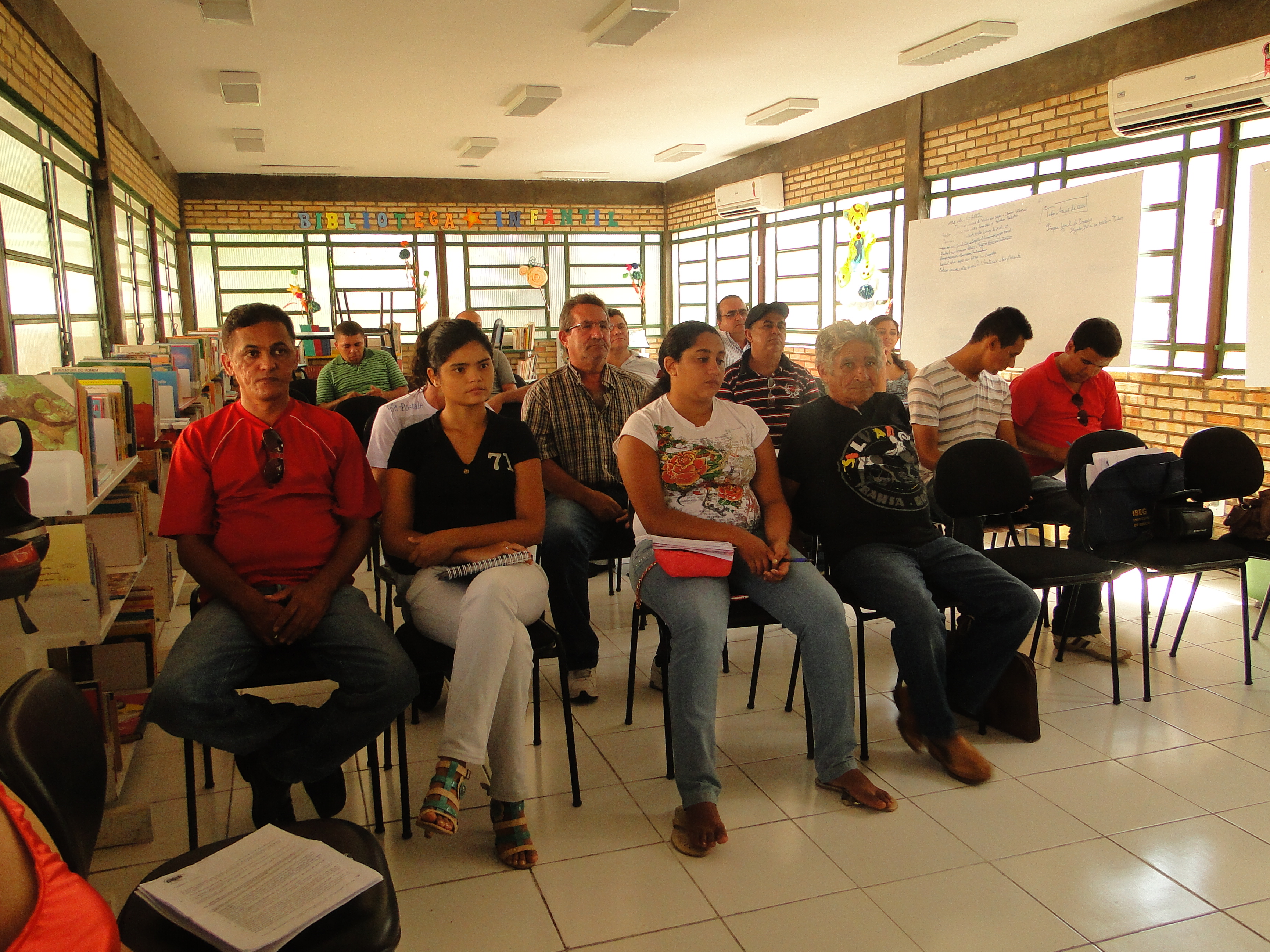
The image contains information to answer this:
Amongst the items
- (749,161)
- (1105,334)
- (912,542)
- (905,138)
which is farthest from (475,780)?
(749,161)

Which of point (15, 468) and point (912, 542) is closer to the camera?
point (15, 468)

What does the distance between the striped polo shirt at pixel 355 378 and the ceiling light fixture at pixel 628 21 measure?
242cm

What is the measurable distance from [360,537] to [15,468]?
1.04 meters

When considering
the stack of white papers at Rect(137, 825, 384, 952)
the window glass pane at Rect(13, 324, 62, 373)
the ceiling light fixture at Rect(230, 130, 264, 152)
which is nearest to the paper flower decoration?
the ceiling light fixture at Rect(230, 130, 264, 152)

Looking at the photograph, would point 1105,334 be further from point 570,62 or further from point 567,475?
point 570,62

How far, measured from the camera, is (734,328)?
18.2ft

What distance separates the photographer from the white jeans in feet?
6.85

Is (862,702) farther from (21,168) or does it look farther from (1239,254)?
(21,168)

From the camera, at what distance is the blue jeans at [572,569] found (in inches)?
116

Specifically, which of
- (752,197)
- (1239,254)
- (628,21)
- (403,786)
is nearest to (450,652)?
(403,786)

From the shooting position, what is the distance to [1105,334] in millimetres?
3557

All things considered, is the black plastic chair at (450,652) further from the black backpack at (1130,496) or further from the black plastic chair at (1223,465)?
the black plastic chair at (1223,465)

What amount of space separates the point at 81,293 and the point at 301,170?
5487 millimetres

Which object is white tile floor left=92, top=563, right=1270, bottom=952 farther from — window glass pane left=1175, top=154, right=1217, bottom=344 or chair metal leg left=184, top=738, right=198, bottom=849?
window glass pane left=1175, top=154, right=1217, bottom=344
